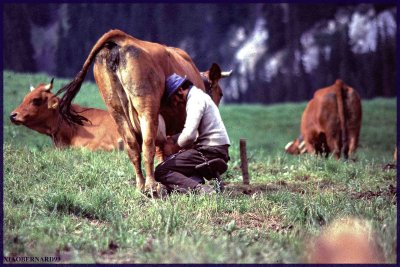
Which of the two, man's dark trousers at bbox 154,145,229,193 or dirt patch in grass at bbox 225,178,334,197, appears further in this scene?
dirt patch in grass at bbox 225,178,334,197

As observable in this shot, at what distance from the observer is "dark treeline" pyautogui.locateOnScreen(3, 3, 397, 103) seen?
14167mm

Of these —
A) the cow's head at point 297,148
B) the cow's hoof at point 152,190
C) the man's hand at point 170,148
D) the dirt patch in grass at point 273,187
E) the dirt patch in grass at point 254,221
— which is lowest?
the cow's head at point 297,148

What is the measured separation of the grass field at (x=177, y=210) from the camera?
483 centimetres

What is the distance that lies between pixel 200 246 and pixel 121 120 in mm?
3189

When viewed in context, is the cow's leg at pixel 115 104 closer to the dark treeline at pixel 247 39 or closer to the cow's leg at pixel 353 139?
the dark treeline at pixel 247 39

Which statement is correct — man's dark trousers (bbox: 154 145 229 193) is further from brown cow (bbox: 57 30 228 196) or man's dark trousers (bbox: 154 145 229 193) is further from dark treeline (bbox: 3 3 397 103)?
dark treeline (bbox: 3 3 397 103)

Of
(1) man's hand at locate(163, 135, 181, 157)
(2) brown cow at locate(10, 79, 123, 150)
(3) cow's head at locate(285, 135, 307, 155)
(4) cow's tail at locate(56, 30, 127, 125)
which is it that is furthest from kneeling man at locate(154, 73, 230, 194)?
(3) cow's head at locate(285, 135, 307, 155)

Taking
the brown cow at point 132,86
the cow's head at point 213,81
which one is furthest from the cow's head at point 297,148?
the brown cow at point 132,86

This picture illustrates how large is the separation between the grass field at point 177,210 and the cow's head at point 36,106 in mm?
1125

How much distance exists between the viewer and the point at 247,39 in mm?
17312

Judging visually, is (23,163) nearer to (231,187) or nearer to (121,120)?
(121,120)

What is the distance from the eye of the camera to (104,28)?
15.9m

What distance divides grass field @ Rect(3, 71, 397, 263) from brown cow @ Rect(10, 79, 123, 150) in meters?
1.13

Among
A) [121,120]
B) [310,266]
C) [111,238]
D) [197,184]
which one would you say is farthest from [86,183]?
[310,266]
